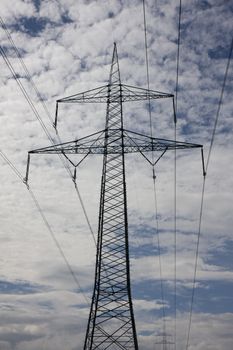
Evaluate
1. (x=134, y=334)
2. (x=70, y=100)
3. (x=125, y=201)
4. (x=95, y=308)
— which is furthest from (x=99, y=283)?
(x=70, y=100)

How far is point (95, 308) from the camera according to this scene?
27562 mm

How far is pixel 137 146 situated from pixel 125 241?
→ 238 inches

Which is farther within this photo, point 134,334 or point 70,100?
point 70,100

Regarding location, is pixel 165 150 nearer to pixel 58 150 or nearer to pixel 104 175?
pixel 104 175

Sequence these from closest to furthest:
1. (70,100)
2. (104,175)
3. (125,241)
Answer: (125,241)
(104,175)
(70,100)

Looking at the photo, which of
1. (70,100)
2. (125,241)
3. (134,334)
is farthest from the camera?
(70,100)

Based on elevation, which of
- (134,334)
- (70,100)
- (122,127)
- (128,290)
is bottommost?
(134,334)

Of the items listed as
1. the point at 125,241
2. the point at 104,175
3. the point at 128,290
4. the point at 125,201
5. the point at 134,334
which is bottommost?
the point at 134,334

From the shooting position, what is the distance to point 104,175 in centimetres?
3138

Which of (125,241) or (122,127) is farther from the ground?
(122,127)

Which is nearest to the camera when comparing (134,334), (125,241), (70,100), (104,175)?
(134,334)

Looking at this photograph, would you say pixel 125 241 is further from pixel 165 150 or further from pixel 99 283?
pixel 165 150

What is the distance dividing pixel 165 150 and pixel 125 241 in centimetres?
627

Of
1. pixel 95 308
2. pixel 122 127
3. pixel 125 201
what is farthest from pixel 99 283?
pixel 122 127
